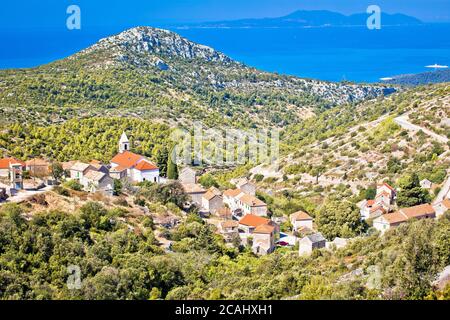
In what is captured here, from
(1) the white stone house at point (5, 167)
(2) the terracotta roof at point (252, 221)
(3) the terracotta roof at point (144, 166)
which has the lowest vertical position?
(2) the terracotta roof at point (252, 221)

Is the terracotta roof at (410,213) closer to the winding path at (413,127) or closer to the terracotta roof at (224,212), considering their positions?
the terracotta roof at (224,212)

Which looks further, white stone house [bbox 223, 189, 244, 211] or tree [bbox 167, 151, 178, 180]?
tree [bbox 167, 151, 178, 180]

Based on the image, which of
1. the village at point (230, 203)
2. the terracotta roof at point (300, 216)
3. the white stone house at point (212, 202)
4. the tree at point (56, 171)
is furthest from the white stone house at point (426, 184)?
the tree at point (56, 171)

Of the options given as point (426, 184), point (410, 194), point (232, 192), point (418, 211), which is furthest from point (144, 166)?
point (426, 184)

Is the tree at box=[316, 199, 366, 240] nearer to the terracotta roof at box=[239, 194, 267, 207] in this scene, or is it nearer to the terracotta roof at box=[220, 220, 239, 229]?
the terracotta roof at box=[220, 220, 239, 229]

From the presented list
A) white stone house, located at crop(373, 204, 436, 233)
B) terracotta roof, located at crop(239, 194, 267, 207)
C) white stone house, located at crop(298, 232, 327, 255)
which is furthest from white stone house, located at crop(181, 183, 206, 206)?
white stone house, located at crop(373, 204, 436, 233)

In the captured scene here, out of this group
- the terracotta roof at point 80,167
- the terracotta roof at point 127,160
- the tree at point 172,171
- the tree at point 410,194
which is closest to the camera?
the tree at point 410,194
